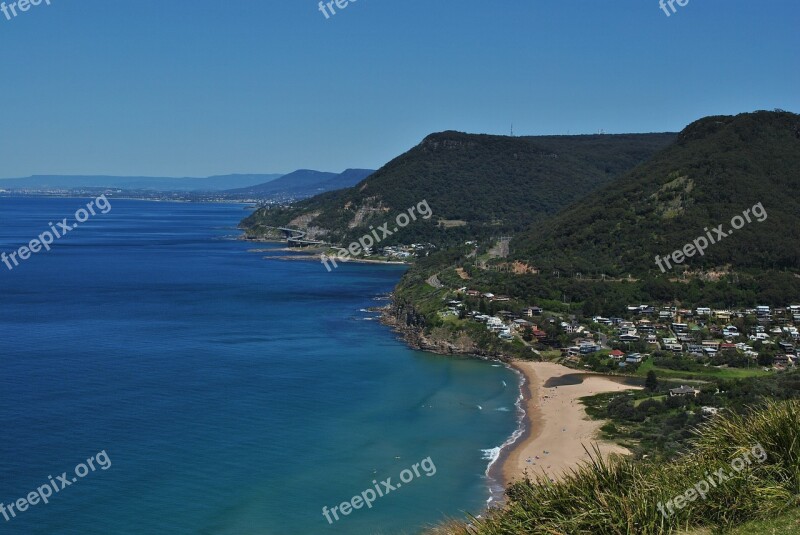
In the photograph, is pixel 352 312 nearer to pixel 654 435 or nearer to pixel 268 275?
pixel 268 275

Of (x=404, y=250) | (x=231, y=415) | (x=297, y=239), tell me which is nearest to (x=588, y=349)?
(x=231, y=415)

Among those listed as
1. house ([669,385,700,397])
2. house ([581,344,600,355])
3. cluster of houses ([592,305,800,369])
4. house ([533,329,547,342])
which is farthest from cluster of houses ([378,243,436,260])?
house ([669,385,700,397])

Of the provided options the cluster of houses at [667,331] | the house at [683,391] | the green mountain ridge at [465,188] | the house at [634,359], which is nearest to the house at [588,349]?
the cluster of houses at [667,331]

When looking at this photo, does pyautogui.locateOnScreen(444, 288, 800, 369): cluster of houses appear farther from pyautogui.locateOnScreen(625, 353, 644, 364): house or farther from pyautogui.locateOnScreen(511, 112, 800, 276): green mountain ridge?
pyautogui.locateOnScreen(511, 112, 800, 276): green mountain ridge

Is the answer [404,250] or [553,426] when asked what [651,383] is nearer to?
[553,426]

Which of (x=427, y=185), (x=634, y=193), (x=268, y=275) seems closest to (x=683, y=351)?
(x=634, y=193)

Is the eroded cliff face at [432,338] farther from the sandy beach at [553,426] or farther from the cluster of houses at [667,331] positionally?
the sandy beach at [553,426]
